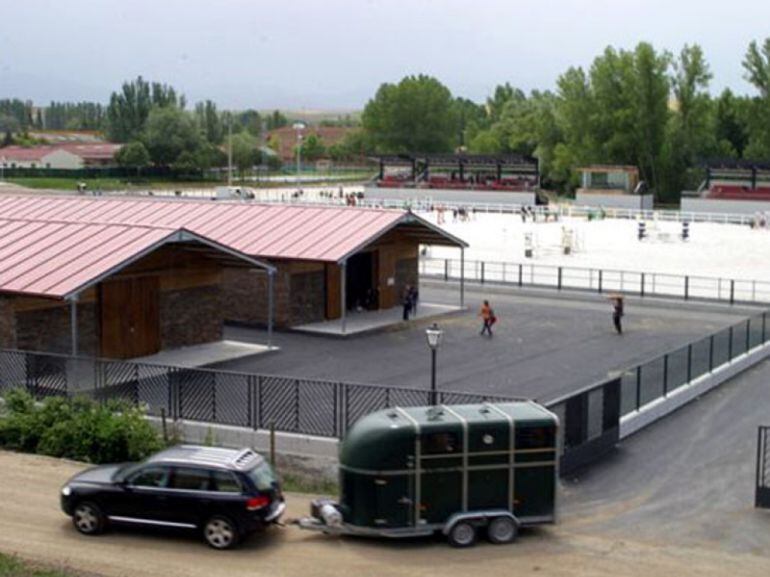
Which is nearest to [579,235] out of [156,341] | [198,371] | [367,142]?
[156,341]

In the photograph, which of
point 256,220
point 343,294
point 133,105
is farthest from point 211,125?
point 343,294

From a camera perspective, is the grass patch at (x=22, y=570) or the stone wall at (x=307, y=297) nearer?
the grass patch at (x=22, y=570)

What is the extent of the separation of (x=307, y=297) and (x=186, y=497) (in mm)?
20636

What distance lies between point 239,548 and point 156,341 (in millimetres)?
15197

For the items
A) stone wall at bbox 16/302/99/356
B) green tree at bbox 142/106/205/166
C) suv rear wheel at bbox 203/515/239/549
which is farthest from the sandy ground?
green tree at bbox 142/106/205/166

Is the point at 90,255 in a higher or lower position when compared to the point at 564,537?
higher

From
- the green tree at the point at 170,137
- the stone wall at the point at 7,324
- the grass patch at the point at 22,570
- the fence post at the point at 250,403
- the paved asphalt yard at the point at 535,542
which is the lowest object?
the paved asphalt yard at the point at 535,542

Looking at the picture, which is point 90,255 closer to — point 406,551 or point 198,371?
point 198,371

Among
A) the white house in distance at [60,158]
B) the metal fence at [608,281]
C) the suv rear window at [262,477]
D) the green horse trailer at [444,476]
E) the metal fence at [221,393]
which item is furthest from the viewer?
the white house in distance at [60,158]

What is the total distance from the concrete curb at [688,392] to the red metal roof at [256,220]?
10.6 m

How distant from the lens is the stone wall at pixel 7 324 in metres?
28.1

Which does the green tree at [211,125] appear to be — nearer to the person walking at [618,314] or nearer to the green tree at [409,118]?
the green tree at [409,118]

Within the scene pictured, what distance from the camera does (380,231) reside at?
37.4m

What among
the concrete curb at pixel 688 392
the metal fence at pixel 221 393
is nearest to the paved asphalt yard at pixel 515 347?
the concrete curb at pixel 688 392
